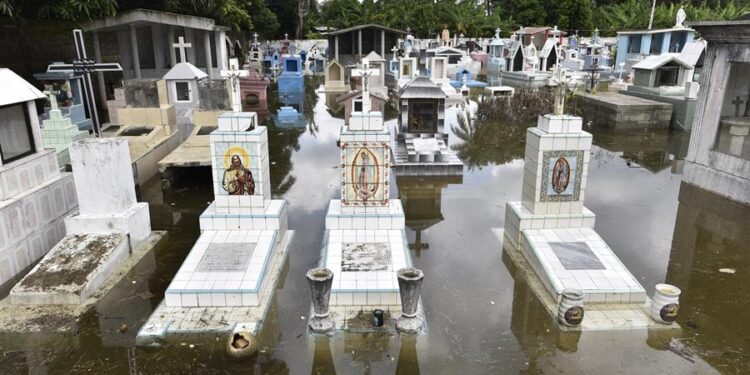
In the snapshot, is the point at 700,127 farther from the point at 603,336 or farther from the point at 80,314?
the point at 80,314

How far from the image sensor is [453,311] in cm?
718

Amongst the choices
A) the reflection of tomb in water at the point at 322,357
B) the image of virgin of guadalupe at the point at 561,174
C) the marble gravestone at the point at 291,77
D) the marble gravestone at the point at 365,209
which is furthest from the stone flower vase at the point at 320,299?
the marble gravestone at the point at 291,77

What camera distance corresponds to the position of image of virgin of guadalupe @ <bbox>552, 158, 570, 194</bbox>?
28.8 ft

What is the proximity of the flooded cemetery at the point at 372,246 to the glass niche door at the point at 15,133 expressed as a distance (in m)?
0.05

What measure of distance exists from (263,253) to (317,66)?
123ft

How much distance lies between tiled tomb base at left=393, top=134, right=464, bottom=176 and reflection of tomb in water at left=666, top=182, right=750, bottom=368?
5553 mm

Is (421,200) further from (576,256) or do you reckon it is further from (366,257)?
(576,256)

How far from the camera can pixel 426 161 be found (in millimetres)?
14180

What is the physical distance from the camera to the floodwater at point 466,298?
238 inches

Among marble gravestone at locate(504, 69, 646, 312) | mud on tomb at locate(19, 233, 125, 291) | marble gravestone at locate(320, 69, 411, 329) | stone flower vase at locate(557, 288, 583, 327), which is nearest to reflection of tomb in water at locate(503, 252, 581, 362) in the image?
stone flower vase at locate(557, 288, 583, 327)

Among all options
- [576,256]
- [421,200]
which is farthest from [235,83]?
[576,256]

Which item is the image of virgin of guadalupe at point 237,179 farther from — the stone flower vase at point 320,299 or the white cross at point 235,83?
the stone flower vase at point 320,299

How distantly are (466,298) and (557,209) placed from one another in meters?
2.69

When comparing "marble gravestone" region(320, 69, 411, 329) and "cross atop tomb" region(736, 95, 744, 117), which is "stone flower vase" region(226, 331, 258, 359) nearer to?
"marble gravestone" region(320, 69, 411, 329)
